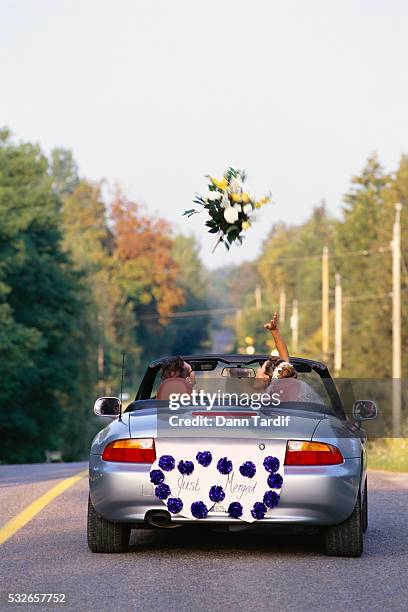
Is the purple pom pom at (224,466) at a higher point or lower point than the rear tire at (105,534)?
higher

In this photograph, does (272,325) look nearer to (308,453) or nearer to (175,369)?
(175,369)

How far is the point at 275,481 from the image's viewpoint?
877 centimetres

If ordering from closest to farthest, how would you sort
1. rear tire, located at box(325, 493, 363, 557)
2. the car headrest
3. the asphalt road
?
the asphalt road, rear tire, located at box(325, 493, 363, 557), the car headrest

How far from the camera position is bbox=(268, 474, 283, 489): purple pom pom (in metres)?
8.77

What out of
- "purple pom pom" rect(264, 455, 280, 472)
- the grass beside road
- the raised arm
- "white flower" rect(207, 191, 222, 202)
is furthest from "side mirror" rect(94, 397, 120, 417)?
the grass beside road

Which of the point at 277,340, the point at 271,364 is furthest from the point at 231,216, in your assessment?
the point at 271,364

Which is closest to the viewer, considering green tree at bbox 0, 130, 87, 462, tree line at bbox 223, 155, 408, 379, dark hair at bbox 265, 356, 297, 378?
dark hair at bbox 265, 356, 297, 378

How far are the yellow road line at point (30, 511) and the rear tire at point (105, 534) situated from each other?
1126mm

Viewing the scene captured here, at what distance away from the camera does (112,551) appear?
9.40 metres

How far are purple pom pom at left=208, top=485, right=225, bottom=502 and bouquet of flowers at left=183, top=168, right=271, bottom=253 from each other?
2.77 metres

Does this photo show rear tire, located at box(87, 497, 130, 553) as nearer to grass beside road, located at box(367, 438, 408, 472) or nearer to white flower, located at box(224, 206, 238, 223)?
white flower, located at box(224, 206, 238, 223)

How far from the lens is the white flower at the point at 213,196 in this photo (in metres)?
11.1

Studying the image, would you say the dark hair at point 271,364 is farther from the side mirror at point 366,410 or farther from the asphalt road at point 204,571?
the asphalt road at point 204,571

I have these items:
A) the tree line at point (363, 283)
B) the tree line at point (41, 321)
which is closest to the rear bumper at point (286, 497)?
the tree line at point (41, 321)
